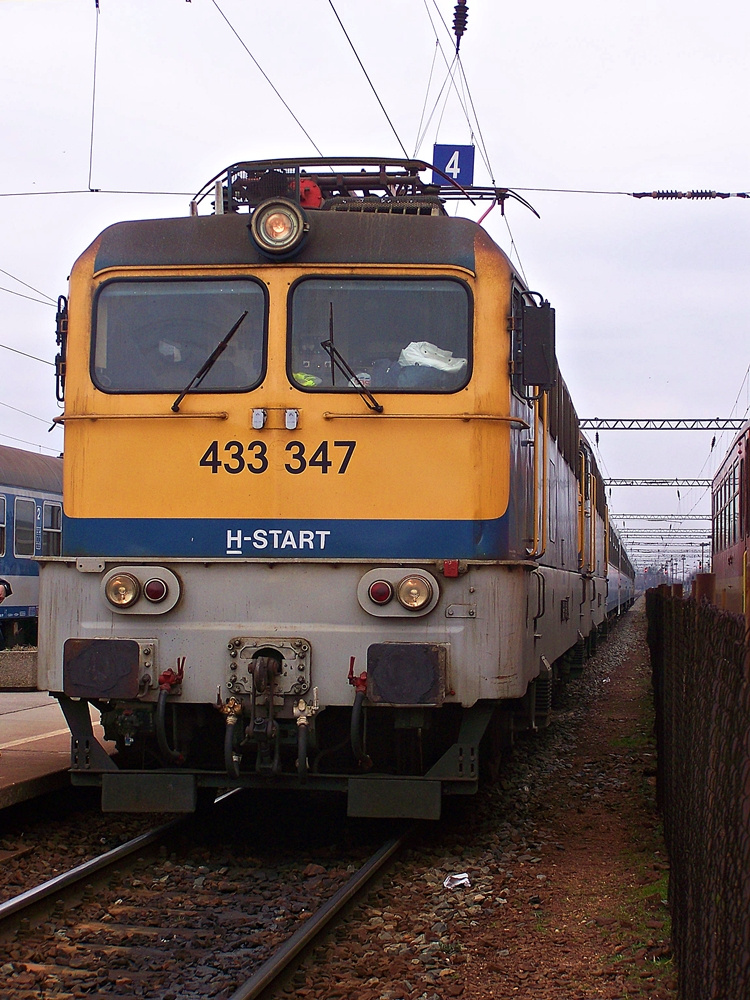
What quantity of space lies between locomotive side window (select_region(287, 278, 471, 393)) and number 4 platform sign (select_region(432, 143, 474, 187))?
9.51 meters

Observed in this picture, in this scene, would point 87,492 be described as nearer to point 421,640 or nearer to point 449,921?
point 421,640

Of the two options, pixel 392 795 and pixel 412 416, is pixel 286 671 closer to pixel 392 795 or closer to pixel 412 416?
pixel 392 795

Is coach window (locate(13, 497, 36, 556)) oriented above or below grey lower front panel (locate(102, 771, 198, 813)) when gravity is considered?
above

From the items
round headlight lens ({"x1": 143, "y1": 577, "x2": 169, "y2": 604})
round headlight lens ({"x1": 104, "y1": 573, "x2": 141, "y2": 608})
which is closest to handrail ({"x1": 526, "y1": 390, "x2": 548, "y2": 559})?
round headlight lens ({"x1": 143, "y1": 577, "x2": 169, "y2": 604})

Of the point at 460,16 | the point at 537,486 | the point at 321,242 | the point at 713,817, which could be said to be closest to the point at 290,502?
the point at 321,242

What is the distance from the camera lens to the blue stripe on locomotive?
6422mm

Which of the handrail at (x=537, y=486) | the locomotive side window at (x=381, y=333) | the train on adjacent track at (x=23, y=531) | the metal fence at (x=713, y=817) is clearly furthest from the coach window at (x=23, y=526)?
the metal fence at (x=713, y=817)

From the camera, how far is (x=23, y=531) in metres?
20.2

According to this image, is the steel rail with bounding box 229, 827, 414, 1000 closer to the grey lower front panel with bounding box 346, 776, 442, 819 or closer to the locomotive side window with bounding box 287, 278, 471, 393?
the grey lower front panel with bounding box 346, 776, 442, 819

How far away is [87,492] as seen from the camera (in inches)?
263

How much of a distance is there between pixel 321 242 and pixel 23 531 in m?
14.7

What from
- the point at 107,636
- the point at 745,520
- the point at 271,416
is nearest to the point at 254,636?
the point at 107,636

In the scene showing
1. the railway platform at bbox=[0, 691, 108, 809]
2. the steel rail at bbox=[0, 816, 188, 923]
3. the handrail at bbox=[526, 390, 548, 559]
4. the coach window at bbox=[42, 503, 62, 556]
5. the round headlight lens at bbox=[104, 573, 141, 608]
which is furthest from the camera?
the coach window at bbox=[42, 503, 62, 556]

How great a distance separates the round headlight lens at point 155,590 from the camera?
6422 mm
